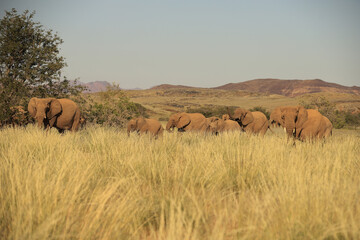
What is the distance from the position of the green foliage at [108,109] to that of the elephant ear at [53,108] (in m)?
5.63

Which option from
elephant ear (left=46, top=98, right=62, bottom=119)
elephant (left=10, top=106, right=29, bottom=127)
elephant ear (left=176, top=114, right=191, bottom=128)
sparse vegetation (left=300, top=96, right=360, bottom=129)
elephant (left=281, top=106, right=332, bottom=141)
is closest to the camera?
elephant (left=281, top=106, right=332, bottom=141)

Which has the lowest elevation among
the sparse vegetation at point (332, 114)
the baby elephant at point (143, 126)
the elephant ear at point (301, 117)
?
the sparse vegetation at point (332, 114)

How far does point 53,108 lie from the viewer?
1145 cm

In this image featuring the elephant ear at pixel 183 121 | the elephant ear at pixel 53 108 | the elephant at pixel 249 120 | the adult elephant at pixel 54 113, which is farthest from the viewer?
the elephant ear at pixel 183 121

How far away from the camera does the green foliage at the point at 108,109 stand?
17.8 m

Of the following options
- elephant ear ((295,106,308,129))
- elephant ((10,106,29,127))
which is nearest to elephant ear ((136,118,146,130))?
elephant ((10,106,29,127))

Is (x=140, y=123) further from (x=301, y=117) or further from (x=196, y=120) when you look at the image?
(x=301, y=117)

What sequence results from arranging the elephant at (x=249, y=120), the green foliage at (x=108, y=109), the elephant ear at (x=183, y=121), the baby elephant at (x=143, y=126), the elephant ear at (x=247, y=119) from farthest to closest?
1. the green foliage at (x=108, y=109)
2. the elephant ear at (x=183, y=121)
3. the elephant ear at (x=247, y=119)
4. the elephant at (x=249, y=120)
5. the baby elephant at (x=143, y=126)

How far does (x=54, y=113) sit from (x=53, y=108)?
183 millimetres

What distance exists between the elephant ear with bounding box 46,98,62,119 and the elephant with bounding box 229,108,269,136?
7.80 meters

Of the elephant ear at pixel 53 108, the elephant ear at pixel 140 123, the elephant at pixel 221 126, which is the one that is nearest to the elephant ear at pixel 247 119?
the elephant at pixel 221 126

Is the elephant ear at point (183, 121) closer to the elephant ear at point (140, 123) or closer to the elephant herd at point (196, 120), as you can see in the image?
the elephant herd at point (196, 120)

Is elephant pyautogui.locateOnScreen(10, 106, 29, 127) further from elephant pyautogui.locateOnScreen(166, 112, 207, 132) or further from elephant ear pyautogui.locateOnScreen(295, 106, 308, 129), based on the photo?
A: elephant ear pyautogui.locateOnScreen(295, 106, 308, 129)

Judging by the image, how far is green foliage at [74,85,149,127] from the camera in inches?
700
